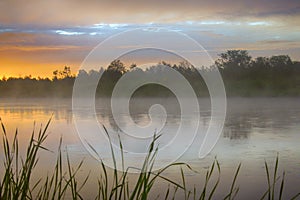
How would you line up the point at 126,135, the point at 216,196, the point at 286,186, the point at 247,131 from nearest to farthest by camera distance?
the point at 216,196 < the point at 286,186 < the point at 126,135 < the point at 247,131

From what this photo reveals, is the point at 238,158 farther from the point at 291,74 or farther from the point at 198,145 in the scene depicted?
the point at 291,74

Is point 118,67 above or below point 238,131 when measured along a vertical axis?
above

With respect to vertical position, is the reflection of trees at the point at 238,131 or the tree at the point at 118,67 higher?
the tree at the point at 118,67

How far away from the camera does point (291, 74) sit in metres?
21.2

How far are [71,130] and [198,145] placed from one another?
105 inches

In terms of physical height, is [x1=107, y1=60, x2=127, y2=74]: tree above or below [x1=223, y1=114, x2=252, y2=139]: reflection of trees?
above

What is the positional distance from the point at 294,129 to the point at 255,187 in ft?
13.6

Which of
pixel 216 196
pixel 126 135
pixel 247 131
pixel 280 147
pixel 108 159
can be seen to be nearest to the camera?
pixel 216 196

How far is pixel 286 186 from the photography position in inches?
Answer: 150

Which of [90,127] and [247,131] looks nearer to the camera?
[247,131]

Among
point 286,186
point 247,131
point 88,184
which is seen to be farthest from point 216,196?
point 247,131

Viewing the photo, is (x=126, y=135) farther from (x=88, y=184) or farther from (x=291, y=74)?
(x=291, y=74)

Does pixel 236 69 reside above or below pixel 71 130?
above

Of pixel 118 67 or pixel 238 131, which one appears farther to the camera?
pixel 118 67
